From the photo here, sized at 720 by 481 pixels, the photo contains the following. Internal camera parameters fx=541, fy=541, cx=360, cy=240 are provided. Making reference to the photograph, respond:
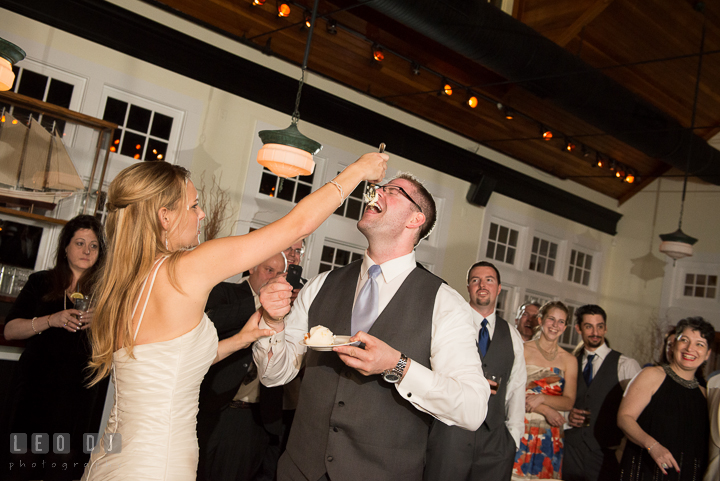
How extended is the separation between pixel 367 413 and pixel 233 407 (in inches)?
57.7

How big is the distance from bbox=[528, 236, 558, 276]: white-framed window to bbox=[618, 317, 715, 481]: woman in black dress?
5.65 m

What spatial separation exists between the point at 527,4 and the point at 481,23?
101 inches

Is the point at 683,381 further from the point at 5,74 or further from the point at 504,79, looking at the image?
the point at 504,79

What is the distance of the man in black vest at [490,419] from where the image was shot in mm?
3020

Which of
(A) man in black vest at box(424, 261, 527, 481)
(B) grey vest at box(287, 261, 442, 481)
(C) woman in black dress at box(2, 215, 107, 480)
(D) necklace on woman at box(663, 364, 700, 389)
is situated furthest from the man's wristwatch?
(D) necklace on woman at box(663, 364, 700, 389)

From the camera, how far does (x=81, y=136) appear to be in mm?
4539

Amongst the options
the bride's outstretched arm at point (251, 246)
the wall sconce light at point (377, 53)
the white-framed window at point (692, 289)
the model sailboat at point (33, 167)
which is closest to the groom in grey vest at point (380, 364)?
the bride's outstretched arm at point (251, 246)

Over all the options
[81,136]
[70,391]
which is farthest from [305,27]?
[70,391]

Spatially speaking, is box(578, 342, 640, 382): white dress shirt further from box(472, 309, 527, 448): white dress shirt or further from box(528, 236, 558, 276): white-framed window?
box(528, 236, 558, 276): white-framed window

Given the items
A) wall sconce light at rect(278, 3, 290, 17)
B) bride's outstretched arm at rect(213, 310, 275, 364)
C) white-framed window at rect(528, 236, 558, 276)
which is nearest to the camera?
bride's outstretched arm at rect(213, 310, 275, 364)

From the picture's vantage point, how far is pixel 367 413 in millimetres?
1857

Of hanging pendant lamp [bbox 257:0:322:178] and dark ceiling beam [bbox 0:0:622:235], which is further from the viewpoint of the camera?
dark ceiling beam [bbox 0:0:622:235]

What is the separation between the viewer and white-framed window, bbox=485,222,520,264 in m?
8.25

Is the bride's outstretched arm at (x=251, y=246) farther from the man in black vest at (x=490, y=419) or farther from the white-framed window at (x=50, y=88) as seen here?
the white-framed window at (x=50, y=88)
